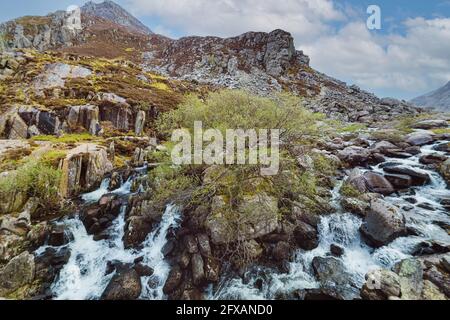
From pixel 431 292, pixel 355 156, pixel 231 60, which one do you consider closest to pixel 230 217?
pixel 431 292

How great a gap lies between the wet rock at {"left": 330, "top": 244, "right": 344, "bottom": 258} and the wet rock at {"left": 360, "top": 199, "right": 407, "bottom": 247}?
1.78m

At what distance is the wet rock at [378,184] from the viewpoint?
20484 mm

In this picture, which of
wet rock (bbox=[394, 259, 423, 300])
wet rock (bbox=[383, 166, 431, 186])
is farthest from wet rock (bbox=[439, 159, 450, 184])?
wet rock (bbox=[394, 259, 423, 300])

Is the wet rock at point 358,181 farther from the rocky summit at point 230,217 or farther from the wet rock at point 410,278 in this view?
the wet rock at point 410,278

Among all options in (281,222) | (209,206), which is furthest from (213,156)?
(281,222)

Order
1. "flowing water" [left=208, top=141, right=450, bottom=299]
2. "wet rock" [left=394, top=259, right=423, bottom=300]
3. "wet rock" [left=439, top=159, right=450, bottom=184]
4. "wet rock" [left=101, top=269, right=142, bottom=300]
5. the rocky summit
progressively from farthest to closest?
1. "wet rock" [left=439, top=159, right=450, bottom=184]
2. the rocky summit
3. "flowing water" [left=208, top=141, right=450, bottom=299]
4. "wet rock" [left=101, top=269, right=142, bottom=300]
5. "wet rock" [left=394, top=259, right=423, bottom=300]

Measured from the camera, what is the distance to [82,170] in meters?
23.0

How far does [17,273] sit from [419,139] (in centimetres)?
3764

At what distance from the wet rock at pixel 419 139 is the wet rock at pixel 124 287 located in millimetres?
31122

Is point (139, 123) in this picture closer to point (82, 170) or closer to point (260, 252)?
point (82, 170)

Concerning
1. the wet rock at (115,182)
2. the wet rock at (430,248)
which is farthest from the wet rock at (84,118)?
the wet rock at (430,248)

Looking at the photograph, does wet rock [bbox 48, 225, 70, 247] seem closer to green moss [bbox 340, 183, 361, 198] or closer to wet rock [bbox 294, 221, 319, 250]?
wet rock [bbox 294, 221, 319, 250]

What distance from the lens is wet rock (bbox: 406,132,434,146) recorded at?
28.9m

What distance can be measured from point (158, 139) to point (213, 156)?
22.3 metres
